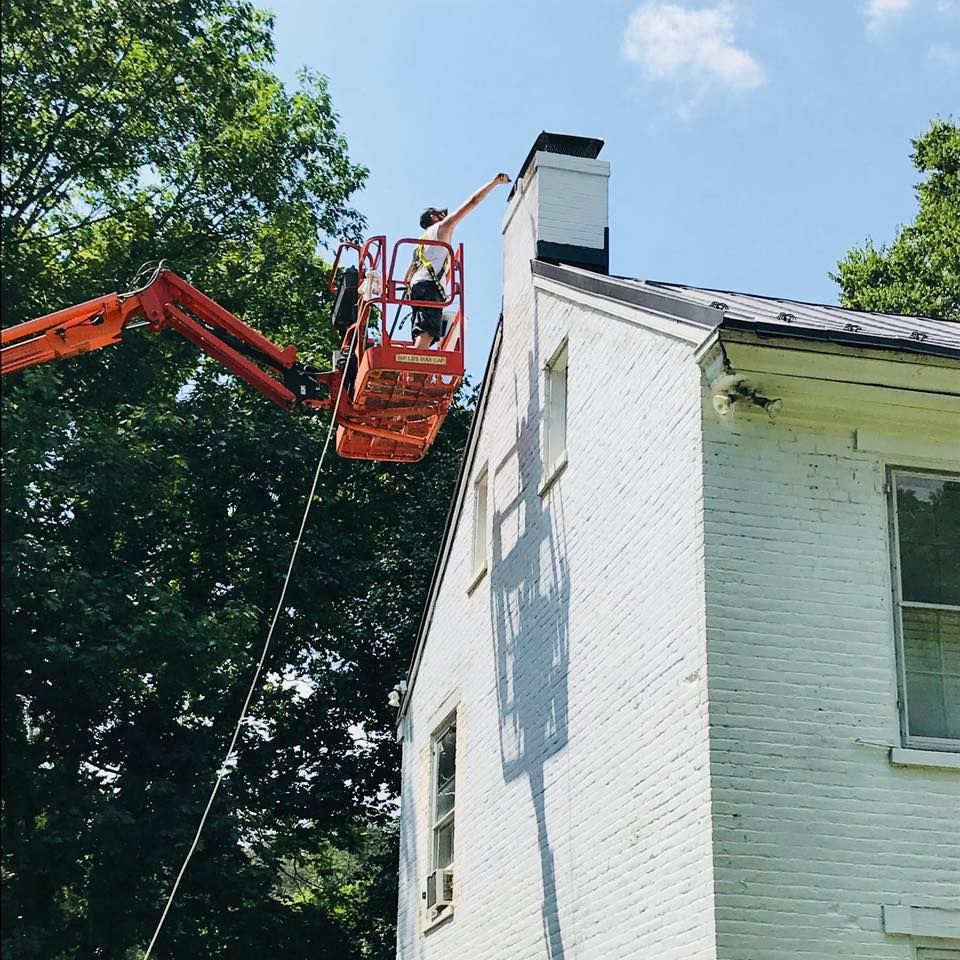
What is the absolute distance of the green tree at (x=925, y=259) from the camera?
110 ft

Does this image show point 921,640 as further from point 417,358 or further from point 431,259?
point 431,259

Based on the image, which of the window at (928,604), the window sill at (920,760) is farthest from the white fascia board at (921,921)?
the window at (928,604)

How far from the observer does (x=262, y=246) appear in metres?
30.1

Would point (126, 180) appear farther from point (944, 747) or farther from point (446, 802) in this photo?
point (944, 747)

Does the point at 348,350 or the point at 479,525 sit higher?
the point at 348,350

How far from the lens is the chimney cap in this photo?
16.2 m

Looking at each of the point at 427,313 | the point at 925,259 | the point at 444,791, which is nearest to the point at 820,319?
the point at 427,313

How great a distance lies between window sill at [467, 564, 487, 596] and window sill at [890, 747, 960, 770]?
6.99 metres

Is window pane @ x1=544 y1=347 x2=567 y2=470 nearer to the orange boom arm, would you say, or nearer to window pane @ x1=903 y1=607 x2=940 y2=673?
the orange boom arm

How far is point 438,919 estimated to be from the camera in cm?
1589

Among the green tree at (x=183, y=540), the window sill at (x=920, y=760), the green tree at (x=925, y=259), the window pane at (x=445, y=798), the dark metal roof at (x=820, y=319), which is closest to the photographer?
the window sill at (x=920, y=760)

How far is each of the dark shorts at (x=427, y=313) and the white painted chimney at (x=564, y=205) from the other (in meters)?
1.44

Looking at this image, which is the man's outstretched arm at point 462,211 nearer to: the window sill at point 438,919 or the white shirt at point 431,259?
the white shirt at point 431,259

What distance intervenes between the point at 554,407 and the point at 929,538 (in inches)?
198
